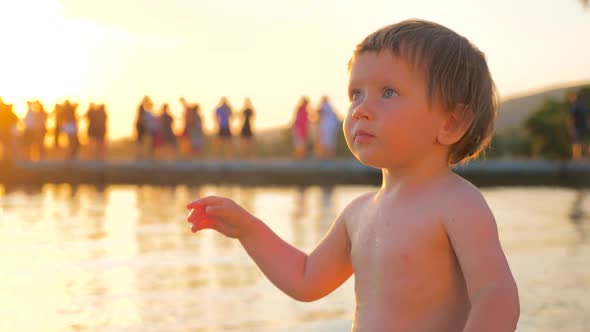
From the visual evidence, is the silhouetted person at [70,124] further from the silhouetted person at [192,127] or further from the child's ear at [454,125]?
the child's ear at [454,125]

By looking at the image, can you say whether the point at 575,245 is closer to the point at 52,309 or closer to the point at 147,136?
the point at 52,309

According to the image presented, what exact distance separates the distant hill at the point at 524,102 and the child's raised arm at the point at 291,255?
72623 mm

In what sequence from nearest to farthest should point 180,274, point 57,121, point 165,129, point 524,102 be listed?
point 180,274, point 57,121, point 165,129, point 524,102

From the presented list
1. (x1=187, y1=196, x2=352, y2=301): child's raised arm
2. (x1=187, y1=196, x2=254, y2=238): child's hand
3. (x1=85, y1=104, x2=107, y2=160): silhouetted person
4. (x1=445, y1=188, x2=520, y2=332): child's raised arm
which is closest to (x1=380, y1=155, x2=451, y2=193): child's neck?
(x1=445, y1=188, x2=520, y2=332): child's raised arm

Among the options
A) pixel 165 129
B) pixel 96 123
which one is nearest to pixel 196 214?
pixel 96 123

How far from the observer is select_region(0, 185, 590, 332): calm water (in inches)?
140

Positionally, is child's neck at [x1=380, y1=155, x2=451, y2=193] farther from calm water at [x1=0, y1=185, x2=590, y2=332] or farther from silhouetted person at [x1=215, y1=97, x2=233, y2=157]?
silhouetted person at [x1=215, y1=97, x2=233, y2=157]

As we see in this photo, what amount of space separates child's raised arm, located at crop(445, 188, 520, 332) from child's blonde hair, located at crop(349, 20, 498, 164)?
7.8 inches

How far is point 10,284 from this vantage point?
15.0 feet

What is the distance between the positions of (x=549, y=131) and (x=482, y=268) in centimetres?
4299

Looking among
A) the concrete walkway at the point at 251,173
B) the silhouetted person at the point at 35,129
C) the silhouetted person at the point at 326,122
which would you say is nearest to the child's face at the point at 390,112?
the concrete walkway at the point at 251,173

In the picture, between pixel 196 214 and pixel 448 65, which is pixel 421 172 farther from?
pixel 196 214

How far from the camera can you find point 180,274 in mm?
4812

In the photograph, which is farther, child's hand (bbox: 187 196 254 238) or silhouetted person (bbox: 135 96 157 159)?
silhouetted person (bbox: 135 96 157 159)
